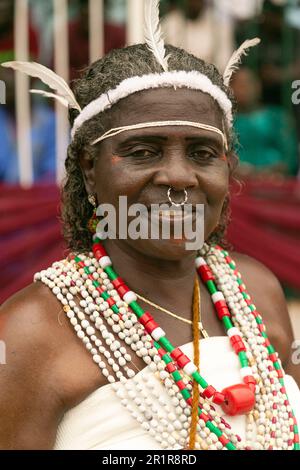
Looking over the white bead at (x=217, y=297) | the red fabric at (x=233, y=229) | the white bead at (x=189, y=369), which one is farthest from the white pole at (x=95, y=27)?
the white bead at (x=189, y=369)

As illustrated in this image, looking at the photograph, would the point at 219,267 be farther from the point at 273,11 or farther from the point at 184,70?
the point at 273,11

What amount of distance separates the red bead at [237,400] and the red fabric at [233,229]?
2158 mm

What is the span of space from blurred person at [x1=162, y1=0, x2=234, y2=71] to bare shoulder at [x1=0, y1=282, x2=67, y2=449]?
3.75 meters

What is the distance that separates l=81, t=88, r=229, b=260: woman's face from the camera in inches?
81.1

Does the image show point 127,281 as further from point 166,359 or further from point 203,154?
point 203,154

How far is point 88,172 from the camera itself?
7.47 feet

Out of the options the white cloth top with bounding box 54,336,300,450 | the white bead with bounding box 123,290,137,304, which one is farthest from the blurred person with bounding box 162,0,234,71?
the white cloth top with bounding box 54,336,300,450

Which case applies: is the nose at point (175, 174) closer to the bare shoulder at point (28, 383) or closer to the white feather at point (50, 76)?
the white feather at point (50, 76)

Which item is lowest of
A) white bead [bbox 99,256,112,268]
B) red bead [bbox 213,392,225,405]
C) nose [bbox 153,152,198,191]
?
red bead [bbox 213,392,225,405]

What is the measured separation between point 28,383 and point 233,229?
267cm

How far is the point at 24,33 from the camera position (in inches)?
190

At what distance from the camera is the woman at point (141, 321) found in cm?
201

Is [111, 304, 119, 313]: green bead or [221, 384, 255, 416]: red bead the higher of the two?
[111, 304, 119, 313]: green bead

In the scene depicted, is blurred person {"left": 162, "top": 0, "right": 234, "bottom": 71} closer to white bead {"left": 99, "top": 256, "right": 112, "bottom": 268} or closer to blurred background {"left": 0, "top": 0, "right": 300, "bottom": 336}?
blurred background {"left": 0, "top": 0, "right": 300, "bottom": 336}
